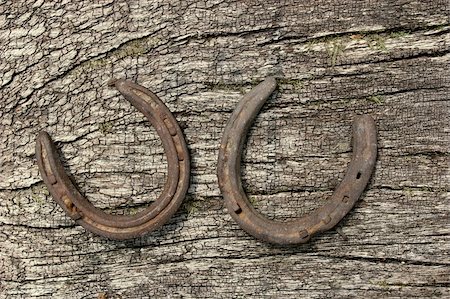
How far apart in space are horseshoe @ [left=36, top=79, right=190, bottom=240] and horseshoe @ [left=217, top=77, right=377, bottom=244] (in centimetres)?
18

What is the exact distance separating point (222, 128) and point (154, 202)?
16.5 inches

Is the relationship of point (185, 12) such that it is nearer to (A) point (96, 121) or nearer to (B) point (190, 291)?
(A) point (96, 121)

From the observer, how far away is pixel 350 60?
2.29m

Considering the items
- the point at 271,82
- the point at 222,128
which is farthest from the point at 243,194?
the point at 271,82

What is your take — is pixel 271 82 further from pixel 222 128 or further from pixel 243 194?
pixel 243 194

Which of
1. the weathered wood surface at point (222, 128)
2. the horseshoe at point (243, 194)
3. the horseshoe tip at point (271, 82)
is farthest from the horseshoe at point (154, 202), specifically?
the horseshoe tip at point (271, 82)

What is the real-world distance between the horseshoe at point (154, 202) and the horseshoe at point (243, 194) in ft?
0.60

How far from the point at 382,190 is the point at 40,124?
4.78ft

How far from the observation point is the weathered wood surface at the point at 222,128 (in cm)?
229

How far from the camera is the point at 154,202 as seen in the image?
7.92ft

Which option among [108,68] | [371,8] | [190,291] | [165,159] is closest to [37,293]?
[190,291]

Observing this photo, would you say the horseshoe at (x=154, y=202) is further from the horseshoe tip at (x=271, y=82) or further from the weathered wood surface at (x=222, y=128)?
the horseshoe tip at (x=271, y=82)

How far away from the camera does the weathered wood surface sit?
7.50 ft

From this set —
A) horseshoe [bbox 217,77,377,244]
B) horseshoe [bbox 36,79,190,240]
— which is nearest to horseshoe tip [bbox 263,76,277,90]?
horseshoe [bbox 217,77,377,244]
